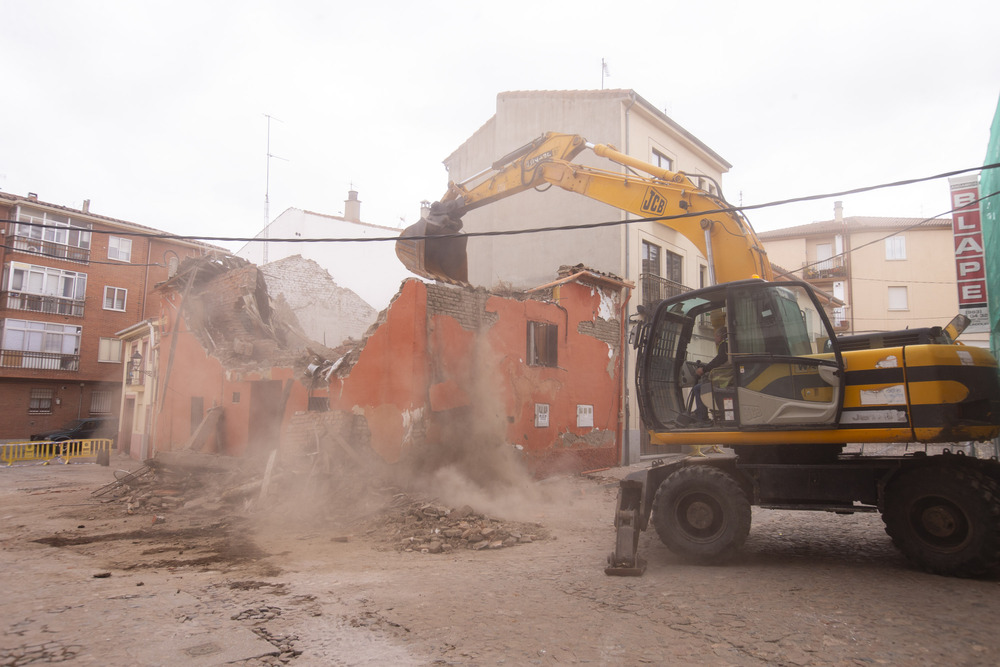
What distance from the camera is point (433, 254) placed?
11.3m

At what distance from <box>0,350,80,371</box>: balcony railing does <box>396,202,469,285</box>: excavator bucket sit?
27.7m

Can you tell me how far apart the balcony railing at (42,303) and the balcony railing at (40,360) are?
2.12m

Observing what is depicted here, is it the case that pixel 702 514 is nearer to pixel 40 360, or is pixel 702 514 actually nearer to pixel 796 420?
pixel 796 420

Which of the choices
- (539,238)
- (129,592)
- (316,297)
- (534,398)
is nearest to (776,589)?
(129,592)

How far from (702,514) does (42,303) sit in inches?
1364

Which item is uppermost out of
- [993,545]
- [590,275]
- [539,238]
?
[539,238]

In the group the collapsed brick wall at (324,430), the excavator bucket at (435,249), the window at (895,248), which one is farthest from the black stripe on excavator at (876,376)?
the window at (895,248)

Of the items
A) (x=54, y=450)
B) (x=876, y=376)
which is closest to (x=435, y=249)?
(x=876, y=376)

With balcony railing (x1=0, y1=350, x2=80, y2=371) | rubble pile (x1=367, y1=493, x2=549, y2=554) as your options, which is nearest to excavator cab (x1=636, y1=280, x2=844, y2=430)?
rubble pile (x1=367, y1=493, x2=549, y2=554)

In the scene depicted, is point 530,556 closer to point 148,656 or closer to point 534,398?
point 148,656

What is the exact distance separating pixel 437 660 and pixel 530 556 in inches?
124

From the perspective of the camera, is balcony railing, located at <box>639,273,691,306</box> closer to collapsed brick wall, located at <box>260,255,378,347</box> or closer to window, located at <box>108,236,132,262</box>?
collapsed brick wall, located at <box>260,255,378,347</box>

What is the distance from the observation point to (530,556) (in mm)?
6887

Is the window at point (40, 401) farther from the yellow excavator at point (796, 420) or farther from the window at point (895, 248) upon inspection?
the window at point (895, 248)
